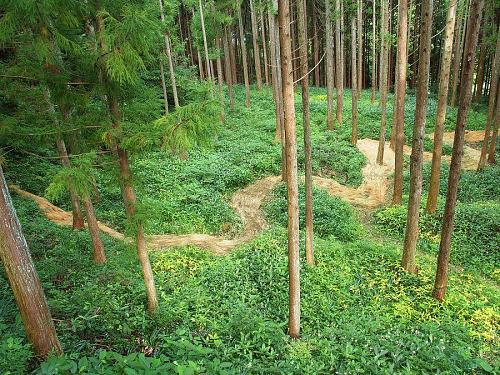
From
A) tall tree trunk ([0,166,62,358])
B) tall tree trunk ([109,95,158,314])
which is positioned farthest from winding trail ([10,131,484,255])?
tall tree trunk ([0,166,62,358])

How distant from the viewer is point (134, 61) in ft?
17.5

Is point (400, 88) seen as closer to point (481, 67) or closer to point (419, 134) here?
point (419, 134)

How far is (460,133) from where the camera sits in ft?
24.3

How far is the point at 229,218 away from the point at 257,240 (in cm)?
313

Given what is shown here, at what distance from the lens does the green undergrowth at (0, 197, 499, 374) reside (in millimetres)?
6180

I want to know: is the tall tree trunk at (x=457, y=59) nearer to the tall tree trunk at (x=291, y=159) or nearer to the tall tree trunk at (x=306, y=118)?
the tall tree trunk at (x=306, y=118)

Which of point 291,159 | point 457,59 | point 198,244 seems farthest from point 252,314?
point 457,59

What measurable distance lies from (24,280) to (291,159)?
470cm

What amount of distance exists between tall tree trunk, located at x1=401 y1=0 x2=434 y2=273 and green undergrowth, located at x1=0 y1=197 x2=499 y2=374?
0.76 meters

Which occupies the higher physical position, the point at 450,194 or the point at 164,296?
the point at 450,194

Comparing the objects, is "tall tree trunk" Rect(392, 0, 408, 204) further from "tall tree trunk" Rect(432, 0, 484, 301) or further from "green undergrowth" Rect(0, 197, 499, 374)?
"green undergrowth" Rect(0, 197, 499, 374)

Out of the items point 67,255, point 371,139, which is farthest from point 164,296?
point 371,139

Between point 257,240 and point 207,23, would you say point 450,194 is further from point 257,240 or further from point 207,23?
point 207,23

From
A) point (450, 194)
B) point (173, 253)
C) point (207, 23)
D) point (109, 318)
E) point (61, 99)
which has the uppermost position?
point (207, 23)
